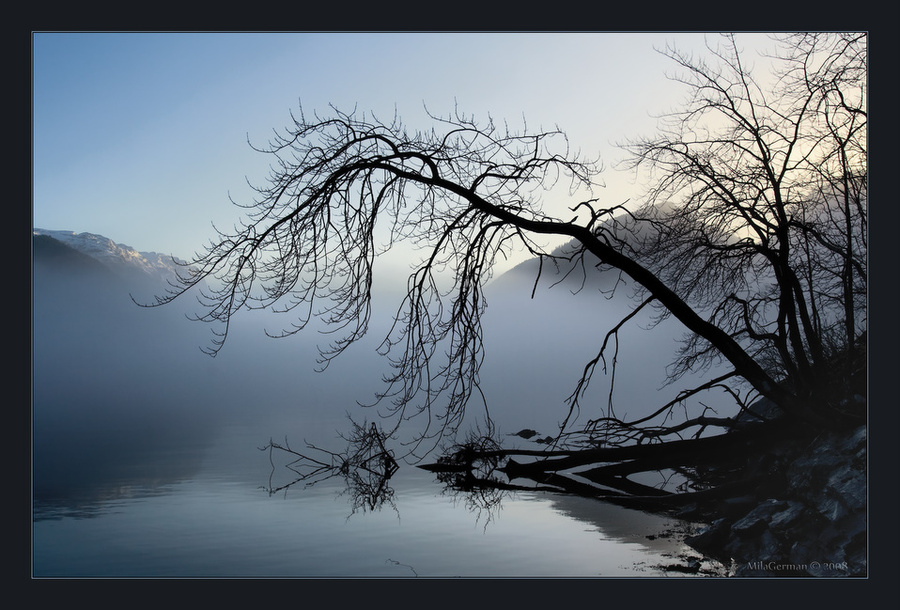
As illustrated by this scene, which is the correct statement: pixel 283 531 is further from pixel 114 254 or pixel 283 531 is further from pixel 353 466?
pixel 114 254

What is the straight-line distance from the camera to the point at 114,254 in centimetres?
591

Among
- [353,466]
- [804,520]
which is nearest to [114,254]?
[353,466]

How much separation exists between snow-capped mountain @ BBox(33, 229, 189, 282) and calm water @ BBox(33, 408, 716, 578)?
1.49m

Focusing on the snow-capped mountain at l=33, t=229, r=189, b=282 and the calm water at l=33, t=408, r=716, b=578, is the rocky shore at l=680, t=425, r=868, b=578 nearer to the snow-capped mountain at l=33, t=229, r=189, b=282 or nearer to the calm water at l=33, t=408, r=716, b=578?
the calm water at l=33, t=408, r=716, b=578

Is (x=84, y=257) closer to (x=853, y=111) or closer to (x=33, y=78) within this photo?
(x=33, y=78)

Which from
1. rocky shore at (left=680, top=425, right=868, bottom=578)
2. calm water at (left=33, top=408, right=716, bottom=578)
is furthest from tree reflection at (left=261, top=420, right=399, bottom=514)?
rocky shore at (left=680, top=425, right=868, bottom=578)

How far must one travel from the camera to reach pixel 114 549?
523 centimetres

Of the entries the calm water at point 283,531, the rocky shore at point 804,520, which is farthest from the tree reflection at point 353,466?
the rocky shore at point 804,520

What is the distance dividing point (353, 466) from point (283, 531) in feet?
2.39

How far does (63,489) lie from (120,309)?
57.3 inches

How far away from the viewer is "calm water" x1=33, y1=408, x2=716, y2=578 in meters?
5.17

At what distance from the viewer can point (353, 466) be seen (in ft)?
18.8

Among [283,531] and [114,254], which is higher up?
[114,254]

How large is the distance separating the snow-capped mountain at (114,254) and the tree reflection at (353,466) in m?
1.62
